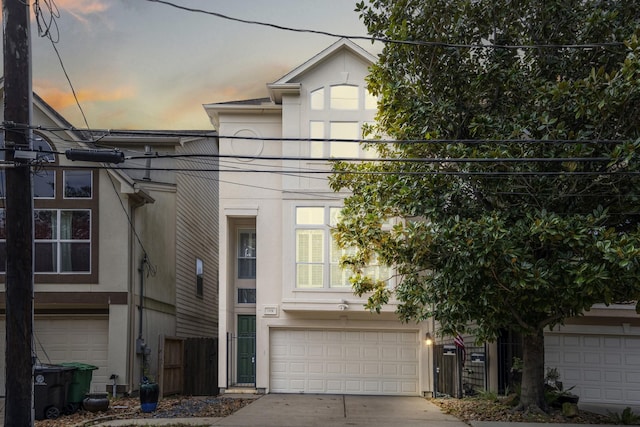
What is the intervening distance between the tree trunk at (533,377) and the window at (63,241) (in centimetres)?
1192

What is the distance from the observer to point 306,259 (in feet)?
64.1

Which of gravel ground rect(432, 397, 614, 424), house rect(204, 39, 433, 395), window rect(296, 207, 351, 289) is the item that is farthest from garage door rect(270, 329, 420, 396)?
gravel ground rect(432, 397, 614, 424)

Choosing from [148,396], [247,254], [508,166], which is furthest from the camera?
[247,254]

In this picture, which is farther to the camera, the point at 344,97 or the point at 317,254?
the point at 344,97

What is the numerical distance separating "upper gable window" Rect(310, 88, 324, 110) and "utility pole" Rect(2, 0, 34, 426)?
9973mm

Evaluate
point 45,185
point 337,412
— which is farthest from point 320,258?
point 45,185

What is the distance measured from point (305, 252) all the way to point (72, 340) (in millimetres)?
7177

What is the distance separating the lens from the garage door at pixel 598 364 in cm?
1844

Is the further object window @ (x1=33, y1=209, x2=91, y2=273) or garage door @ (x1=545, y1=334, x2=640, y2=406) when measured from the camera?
window @ (x1=33, y1=209, x2=91, y2=273)

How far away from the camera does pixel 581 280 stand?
11555mm

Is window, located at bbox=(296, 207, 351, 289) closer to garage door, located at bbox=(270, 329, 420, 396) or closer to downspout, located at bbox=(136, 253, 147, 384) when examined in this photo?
garage door, located at bbox=(270, 329, 420, 396)

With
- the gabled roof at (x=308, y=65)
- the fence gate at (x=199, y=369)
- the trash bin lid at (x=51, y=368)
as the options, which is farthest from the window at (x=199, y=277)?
the trash bin lid at (x=51, y=368)

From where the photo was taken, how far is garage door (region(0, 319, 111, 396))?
20.0 metres

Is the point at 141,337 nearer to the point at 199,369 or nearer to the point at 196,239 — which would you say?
the point at 199,369
